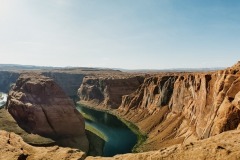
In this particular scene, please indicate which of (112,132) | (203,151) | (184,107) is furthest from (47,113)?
(203,151)

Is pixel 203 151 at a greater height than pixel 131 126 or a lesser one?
greater

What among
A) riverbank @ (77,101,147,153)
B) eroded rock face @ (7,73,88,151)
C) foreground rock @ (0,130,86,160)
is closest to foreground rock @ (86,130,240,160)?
foreground rock @ (0,130,86,160)

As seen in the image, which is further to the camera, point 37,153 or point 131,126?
point 131,126

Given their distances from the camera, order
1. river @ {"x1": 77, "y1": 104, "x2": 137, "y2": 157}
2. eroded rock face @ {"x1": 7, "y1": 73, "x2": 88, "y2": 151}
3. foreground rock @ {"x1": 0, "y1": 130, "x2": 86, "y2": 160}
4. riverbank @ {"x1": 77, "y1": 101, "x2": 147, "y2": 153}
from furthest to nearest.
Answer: riverbank @ {"x1": 77, "y1": 101, "x2": 147, "y2": 153}, river @ {"x1": 77, "y1": 104, "x2": 137, "y2": 157}, eroded rock face @ {"x1": 7, "y1": 73, "x2": 88, "y2": 151}, foreground rock @ {"x1": 0, "y1": 130, "x2": 86, "y2": 160}

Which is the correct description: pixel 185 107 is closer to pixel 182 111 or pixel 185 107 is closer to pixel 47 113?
pixel 182 111

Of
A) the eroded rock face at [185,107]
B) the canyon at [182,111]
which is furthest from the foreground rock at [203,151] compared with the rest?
the eroded rock face at [185,107]

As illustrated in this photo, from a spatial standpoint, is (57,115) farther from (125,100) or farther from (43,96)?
(125,100)

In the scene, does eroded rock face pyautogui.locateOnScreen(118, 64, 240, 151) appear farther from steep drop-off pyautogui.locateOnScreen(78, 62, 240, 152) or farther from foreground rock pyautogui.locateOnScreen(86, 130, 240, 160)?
foreground rock pyautogui.locateOnScreen(86, 130, 240, 160)
